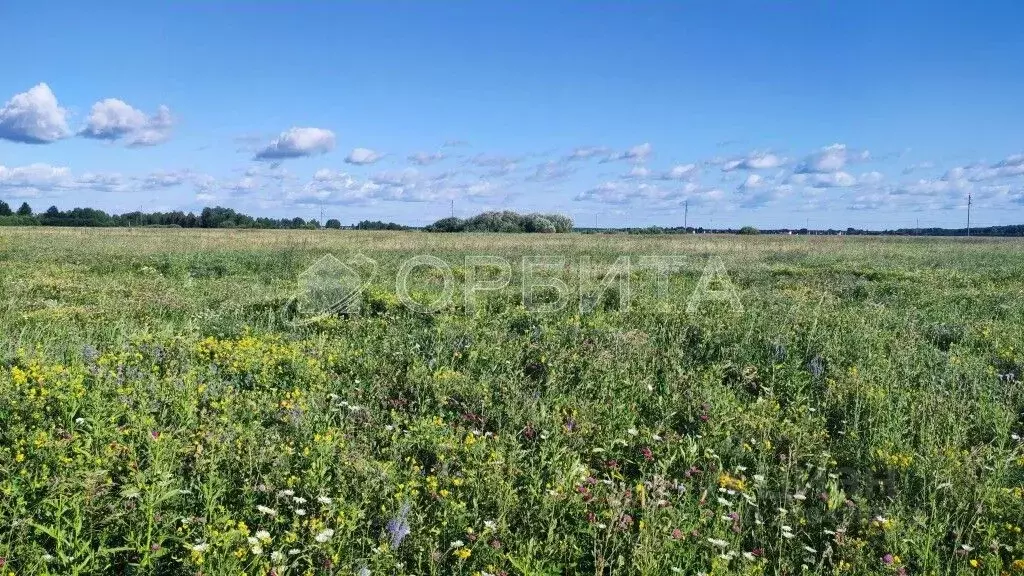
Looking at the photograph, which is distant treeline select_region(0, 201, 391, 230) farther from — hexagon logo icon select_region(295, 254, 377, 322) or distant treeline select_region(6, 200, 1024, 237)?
hexagon logo icon select_region(295, 254, 377, 322)

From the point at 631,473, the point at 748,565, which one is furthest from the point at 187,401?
the point at 748,565

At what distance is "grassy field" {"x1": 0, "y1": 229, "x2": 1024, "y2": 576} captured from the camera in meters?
3.49

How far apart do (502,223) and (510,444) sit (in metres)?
85.5

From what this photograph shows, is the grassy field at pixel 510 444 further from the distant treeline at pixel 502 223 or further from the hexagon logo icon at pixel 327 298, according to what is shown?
the distant treeline at pixel 502 223

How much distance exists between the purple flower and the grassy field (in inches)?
0.7

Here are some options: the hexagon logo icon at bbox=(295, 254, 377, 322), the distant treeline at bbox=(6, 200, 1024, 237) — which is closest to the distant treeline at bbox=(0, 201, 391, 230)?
the distant treeline at bbox=(6, 200, 1024, 237)

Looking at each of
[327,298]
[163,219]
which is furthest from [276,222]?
[327,298]

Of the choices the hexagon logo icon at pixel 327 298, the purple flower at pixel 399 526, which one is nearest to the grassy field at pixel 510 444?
the purple flower at pixel 399 526

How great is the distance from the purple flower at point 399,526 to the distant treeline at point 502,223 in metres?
83.4

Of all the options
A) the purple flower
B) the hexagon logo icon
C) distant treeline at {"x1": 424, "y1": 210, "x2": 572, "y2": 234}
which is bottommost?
the purple flower

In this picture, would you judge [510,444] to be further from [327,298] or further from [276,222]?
[276,222]

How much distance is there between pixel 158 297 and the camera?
37.8 feet

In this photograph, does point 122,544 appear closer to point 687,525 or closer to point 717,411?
point 687,525

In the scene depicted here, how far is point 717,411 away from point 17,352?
6443 mm
